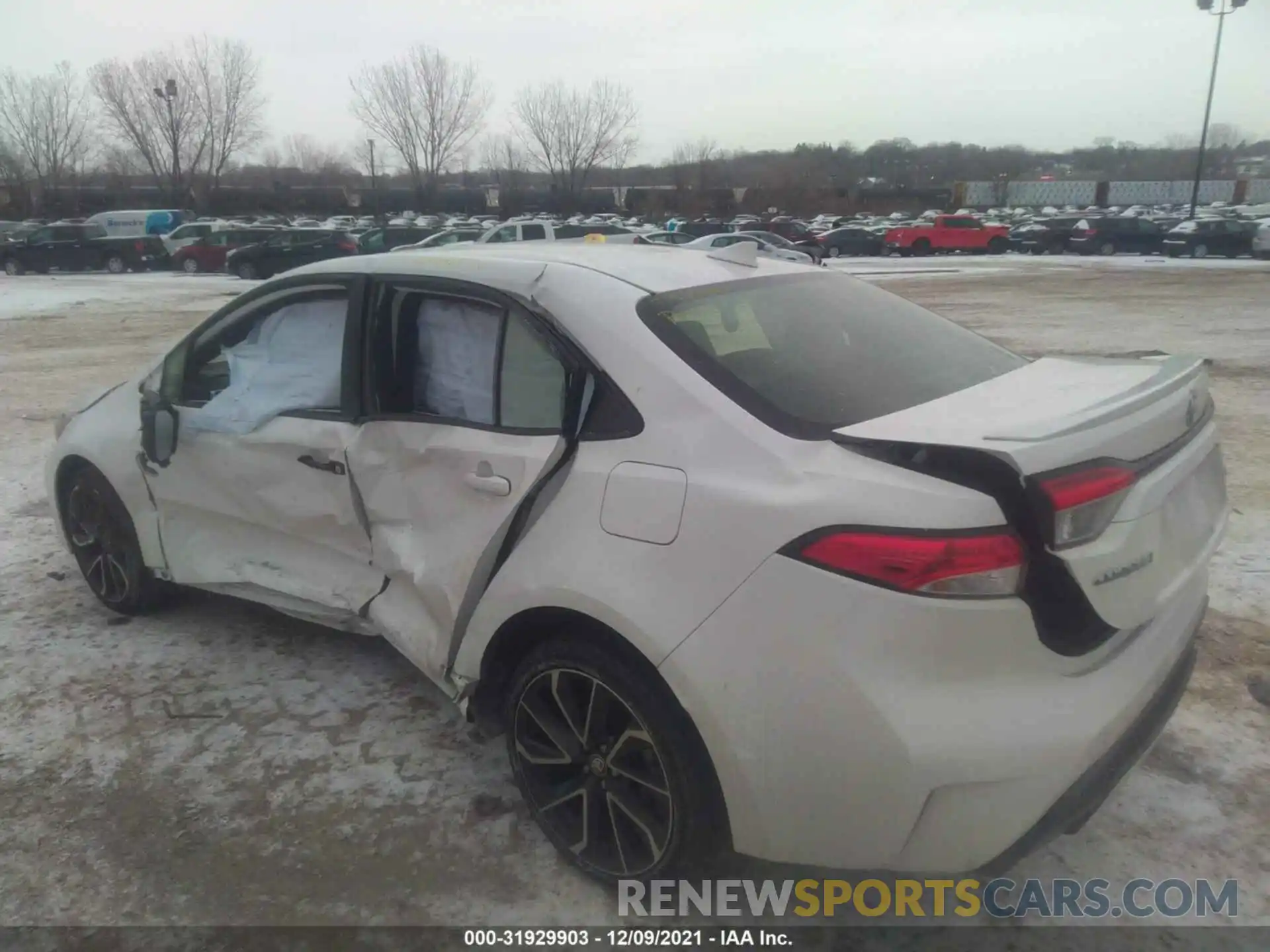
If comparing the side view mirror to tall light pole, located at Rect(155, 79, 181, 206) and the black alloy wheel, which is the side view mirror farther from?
tall light pole, located at Rect(155, 79, 181, 206)

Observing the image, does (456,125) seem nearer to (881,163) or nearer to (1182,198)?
(881,163)

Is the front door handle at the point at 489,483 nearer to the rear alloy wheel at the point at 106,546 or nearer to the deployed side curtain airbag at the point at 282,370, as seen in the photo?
the deployed side curtain airbag at the point at 282,370

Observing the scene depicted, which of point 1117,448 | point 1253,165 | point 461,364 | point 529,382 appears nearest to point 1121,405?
point 1117,448

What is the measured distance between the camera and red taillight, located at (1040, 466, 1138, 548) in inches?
76.4

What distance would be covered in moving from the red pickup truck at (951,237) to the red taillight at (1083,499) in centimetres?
3919

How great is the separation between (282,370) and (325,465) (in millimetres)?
517

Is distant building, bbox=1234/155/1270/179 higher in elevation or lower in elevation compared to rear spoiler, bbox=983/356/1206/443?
higher

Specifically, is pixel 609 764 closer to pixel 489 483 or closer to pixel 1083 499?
pixel 489 483

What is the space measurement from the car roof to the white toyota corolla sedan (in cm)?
2

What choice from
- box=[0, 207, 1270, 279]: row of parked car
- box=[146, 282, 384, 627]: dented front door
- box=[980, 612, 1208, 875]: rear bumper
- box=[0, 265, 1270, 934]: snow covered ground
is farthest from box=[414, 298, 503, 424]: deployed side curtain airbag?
box=[0, 207, 1270, 279]: row of parked car

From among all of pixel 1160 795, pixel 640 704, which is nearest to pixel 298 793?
pixel 640 704

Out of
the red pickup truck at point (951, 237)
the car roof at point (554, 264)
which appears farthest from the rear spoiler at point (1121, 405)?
the red pickup truck at point (951, 237)

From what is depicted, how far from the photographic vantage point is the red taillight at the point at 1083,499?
194 cm

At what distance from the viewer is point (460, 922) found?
2488 mm
